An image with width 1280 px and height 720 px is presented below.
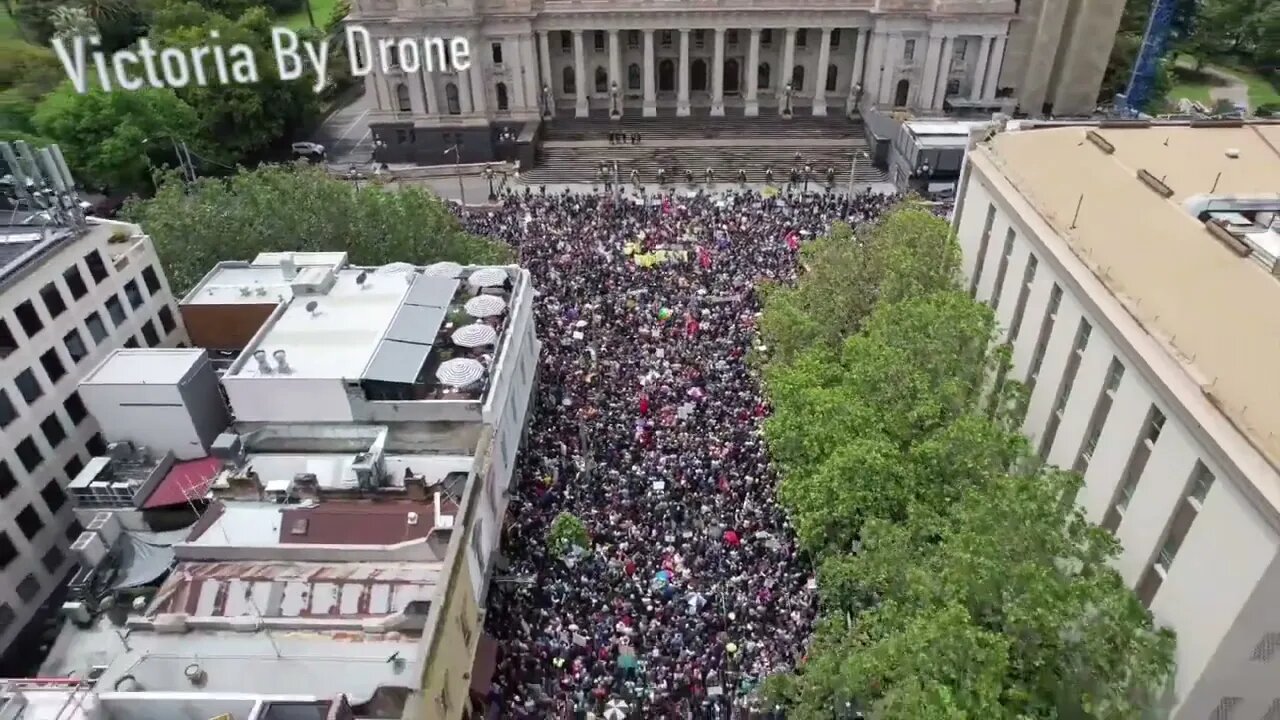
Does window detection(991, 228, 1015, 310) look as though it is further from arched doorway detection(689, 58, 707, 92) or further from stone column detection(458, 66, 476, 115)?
stone column detection(458, 66, 476, 115)

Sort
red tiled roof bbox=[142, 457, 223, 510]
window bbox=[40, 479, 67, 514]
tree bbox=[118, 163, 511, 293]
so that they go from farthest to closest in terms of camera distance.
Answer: tree bbox=[118, 163, 511, 293] < window bbox=[40, 479, 67, 514] < red tiled roof bbox=[142, 457, 223, 510]

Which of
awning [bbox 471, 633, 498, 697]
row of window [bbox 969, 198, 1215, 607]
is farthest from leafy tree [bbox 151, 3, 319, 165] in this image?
row of window [bbox 969, 198, 1215, 607]

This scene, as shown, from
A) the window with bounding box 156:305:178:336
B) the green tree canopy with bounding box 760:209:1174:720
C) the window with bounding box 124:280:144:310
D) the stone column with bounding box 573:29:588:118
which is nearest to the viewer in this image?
the green tree canopy with bounding box 760:209:1174:720

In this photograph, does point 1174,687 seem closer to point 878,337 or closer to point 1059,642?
→ point 1059,642

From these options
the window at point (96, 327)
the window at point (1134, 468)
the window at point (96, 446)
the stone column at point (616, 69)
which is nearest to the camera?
the window at point (1134, 468)

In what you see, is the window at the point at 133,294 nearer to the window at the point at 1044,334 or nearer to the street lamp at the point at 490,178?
the street lamp at the point at 490,178

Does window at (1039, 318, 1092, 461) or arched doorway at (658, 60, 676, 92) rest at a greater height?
window at (1039, 318, 1092, 461)

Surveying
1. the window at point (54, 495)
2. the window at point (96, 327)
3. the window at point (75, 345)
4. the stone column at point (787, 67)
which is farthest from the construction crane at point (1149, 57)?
the window at point (54, 495)

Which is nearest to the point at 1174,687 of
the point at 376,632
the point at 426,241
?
the point at 376,632
